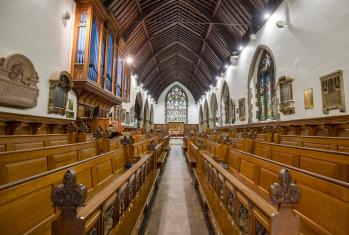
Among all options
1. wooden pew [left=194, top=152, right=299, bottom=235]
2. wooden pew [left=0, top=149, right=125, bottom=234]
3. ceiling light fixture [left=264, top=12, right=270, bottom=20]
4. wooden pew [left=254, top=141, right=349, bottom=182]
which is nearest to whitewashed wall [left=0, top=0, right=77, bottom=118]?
wooden pew [left=0, top=149, right=125, bottom=234]

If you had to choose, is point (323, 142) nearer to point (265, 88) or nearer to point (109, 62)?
point (265, 88)

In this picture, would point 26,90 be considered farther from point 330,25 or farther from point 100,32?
point 330,25

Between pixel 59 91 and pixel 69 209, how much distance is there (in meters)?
4.79

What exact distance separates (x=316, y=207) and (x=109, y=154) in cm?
221

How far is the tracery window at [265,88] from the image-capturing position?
6941 millimetres

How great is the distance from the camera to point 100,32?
6.75 m

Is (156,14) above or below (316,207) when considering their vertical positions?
above

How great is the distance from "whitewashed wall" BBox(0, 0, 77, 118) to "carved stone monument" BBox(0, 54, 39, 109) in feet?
0.42

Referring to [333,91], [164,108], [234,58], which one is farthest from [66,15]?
[164,108]

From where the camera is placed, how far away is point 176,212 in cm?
278

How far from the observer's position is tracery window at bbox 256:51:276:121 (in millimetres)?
6941

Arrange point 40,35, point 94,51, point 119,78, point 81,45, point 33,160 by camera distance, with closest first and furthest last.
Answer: point 33,160 → point 40,35 → point 81,45 → point 94,51 → point 119,78

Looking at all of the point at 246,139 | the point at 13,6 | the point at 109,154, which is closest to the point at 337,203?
the point at 109,154

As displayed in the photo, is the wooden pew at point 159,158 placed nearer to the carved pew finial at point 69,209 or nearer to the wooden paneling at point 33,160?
the wooden paneling at point 33,160
